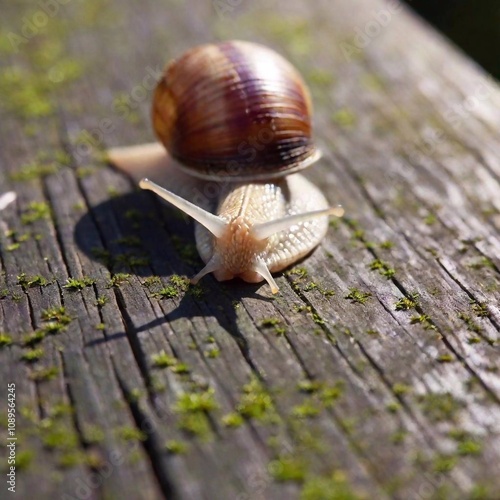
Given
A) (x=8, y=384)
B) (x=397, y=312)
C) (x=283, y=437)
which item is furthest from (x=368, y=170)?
(x=8, y=384)

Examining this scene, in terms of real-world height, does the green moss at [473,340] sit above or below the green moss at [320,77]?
below

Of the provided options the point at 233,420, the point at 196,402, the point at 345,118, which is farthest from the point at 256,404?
the point at 345,118

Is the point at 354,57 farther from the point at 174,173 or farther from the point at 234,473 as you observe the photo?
the point at 234,473

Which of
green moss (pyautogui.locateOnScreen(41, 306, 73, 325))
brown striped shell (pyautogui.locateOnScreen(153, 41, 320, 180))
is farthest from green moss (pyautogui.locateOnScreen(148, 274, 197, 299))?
brown striped shell (pyautogui.locateOnScreen(153, 41, 320, 180))

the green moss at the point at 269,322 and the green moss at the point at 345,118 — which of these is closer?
the green moss at the point at 269,322

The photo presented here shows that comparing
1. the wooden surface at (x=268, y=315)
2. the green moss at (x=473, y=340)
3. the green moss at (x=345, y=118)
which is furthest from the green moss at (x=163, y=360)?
the green moss at (x=345, y=118)

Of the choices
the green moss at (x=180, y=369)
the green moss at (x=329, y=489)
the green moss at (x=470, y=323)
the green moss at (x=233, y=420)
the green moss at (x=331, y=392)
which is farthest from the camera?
the green moss at (x=470, y=323)

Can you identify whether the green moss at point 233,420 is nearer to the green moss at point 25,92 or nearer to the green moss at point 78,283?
the green moss at point 78,283
